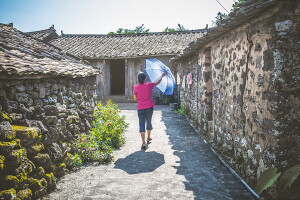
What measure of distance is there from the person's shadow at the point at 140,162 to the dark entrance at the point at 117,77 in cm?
1414

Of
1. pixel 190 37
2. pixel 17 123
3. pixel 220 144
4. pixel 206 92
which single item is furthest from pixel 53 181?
pixel 190 37

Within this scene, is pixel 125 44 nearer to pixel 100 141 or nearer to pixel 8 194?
pixel 100 141

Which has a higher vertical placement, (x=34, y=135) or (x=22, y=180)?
(x=34, y=135)

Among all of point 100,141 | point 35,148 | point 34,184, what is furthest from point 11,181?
point 100,141

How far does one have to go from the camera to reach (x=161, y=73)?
570cm

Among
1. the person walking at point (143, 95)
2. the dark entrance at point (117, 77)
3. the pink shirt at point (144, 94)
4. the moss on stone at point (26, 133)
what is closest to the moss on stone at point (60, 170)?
the moss on stone at point (26, 133)

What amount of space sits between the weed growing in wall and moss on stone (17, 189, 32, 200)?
134 cm

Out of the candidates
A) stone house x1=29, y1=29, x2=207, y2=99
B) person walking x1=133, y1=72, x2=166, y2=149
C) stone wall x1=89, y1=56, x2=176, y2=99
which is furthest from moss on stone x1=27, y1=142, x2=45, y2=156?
stone wall x1=89, y1=56, x2=176, y2=99

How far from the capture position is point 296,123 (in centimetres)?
265

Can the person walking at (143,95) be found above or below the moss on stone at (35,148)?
above

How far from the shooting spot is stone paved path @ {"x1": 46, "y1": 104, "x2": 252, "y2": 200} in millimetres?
3178

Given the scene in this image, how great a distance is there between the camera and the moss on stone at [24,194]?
9.02 ft

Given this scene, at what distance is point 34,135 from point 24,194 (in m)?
0.82

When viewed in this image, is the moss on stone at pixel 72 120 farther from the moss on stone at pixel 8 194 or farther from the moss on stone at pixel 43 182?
the moss on stone at pixel 8 194
